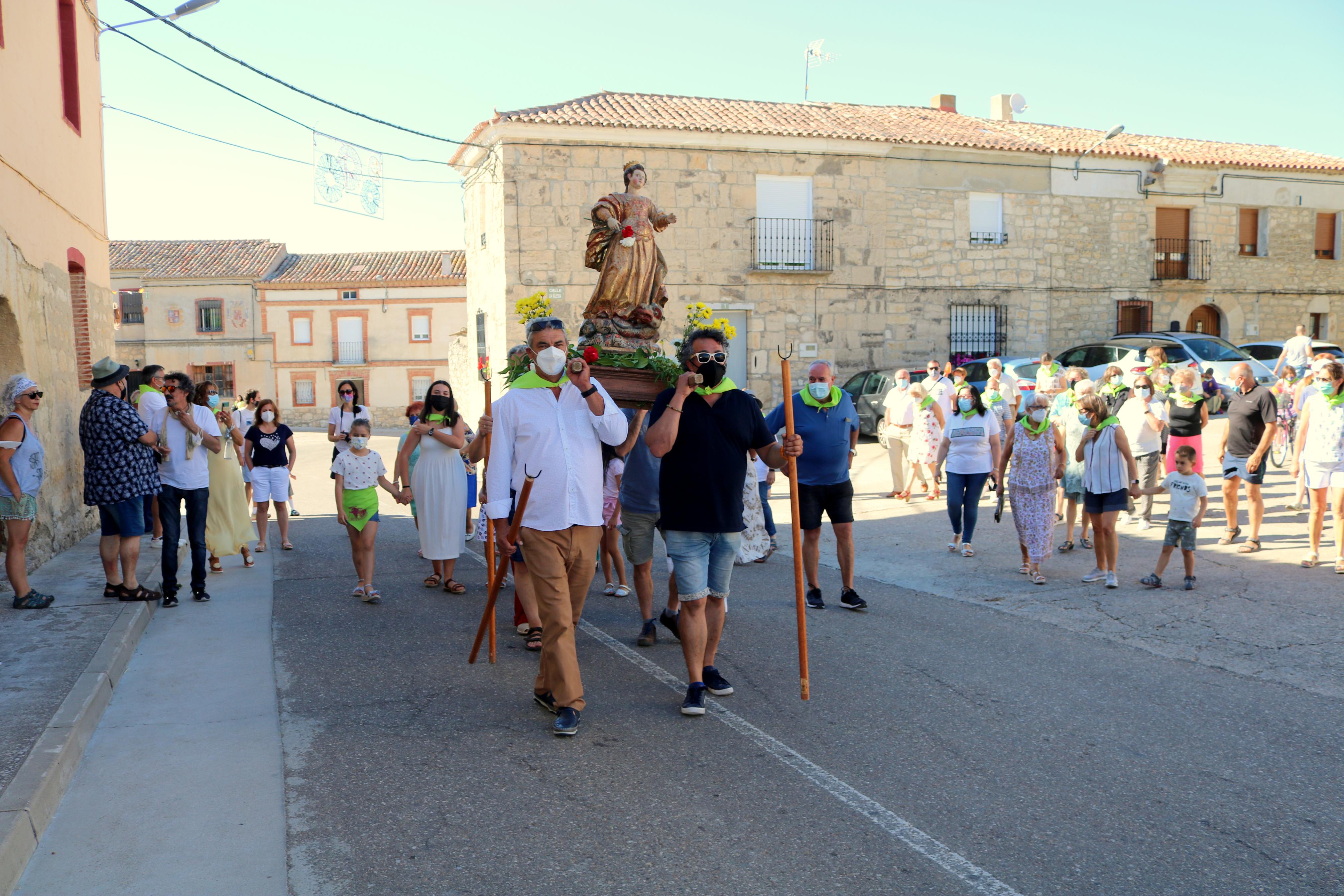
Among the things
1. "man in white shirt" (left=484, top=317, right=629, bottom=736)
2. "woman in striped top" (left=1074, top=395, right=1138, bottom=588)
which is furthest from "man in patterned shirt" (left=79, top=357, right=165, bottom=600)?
"woman in striped top" (left=1074, top=395, right=1138, bottom=588)

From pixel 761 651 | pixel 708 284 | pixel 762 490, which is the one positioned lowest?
pixel 761 651

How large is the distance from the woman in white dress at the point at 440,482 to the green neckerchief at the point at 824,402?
2798mm

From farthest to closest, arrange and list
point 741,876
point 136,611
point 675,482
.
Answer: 1. point 136,611
2. point 675,482
3. point 741,876

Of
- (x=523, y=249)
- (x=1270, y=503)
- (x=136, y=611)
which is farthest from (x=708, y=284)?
(x=136, y=611)

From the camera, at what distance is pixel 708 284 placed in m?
24.5

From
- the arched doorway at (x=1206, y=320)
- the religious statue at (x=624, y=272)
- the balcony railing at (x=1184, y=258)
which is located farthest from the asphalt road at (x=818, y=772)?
the arched doorway at (x=1206, y=320)

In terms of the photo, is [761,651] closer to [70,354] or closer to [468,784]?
[468,784]

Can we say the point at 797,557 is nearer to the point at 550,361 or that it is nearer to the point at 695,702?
the point at 695,702

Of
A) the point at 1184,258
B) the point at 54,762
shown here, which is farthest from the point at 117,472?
the point at 1184,258

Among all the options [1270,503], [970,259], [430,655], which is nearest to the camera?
[430,655]

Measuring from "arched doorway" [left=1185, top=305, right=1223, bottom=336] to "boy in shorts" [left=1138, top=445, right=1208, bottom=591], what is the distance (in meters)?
22.9

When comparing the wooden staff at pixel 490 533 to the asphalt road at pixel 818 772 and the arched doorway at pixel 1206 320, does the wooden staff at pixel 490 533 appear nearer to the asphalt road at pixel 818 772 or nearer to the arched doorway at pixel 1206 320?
the asphalt road at pixel 818 772

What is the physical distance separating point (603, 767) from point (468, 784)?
585 millimetres

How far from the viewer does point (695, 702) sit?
5.29m
